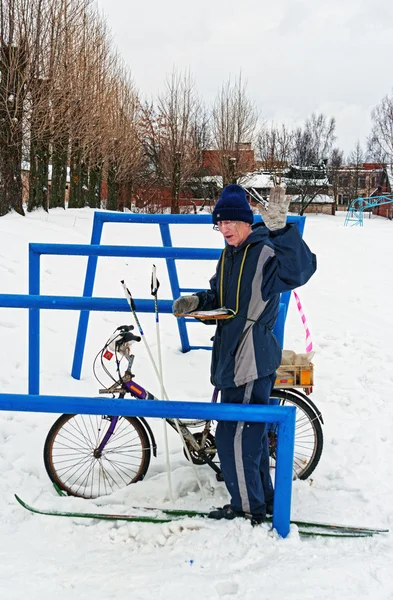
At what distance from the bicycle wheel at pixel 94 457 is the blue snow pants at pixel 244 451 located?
0.58m

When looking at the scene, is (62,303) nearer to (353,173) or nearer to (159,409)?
(159,409)

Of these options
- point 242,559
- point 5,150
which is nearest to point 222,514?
point 242,559

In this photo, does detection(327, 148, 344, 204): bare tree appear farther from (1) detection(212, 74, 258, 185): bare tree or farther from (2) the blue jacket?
(2) the blue jacket

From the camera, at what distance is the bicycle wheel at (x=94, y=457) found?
2.82 metres

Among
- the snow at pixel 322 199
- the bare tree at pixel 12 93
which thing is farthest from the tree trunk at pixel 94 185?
the snow at pixel 322 199

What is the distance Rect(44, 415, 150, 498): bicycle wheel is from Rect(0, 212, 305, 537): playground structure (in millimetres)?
359

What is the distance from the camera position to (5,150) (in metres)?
11.5

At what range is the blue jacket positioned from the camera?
7.51 ft

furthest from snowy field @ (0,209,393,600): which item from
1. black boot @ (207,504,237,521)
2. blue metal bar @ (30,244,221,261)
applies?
blue metal bar @ (30,244,221,261)

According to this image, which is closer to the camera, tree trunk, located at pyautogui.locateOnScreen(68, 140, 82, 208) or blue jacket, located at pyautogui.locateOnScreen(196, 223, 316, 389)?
blue jacket, located at pyautogui.locateOnScreen(196, 223, 316, 389)

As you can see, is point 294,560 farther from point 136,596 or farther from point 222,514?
point 136,596

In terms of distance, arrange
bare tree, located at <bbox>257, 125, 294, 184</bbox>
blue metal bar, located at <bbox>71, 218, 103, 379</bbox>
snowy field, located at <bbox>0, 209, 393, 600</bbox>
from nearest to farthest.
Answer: snowy field, located at <bbox>0, 209, 393, 600</bbox> → blue metal bar, located at <bbox>71, 218, 103, 379</bbox> → bare tree, located at <bbox>257, 125, 294, 184</bbox>

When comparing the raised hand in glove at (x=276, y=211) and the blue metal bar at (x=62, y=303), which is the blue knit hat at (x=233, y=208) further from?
the blue metal bar at (x=62, y=303)

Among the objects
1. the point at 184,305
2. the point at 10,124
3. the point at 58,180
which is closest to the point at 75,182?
the point at 58,180
